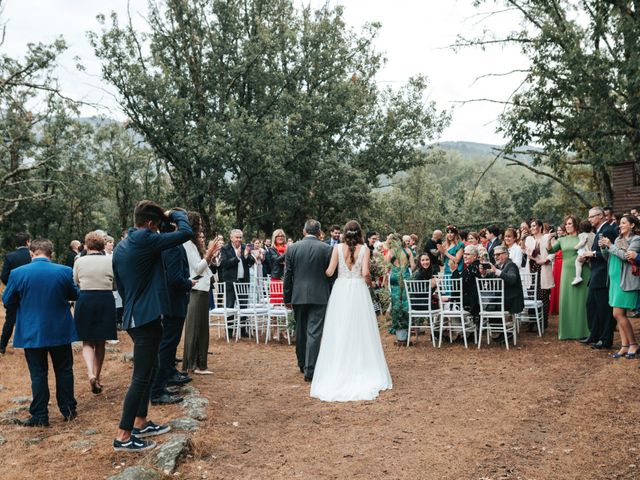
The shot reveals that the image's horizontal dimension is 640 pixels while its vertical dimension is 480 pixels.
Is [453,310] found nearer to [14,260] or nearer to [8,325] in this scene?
[8,325]

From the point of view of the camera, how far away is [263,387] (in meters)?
7.29

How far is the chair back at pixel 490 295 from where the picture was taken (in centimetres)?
920

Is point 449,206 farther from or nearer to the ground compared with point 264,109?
nearer to the ground

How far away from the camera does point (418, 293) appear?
9656 mm

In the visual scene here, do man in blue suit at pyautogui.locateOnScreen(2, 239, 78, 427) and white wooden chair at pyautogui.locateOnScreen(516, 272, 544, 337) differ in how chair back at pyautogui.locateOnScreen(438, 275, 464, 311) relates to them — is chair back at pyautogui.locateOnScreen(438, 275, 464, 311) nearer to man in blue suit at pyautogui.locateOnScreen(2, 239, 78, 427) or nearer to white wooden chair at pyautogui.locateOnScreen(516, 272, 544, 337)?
white wooden chair at pyautogui.locateOnScreen(516, 272, 544, 337)

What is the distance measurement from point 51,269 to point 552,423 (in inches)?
200

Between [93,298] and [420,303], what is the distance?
5175mm

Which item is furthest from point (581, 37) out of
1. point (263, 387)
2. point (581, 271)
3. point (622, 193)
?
point (263, 387)

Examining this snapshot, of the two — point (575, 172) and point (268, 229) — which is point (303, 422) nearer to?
point (268, 229)

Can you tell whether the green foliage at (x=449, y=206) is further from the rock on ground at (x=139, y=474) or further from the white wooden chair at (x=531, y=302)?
the rock on ground at (x=139, y=474)

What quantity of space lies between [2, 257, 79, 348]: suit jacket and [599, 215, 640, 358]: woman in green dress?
672 cm

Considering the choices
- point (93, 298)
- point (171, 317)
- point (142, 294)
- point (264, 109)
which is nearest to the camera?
point (142, 294)

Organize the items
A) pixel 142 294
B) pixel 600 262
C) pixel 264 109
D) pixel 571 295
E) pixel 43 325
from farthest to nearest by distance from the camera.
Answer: pixel 264 109
pixel 571 295
pixel 600 262
pixel 43 325
pixel 142 294

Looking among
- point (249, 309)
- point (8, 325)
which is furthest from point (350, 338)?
point (8, 325)
